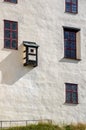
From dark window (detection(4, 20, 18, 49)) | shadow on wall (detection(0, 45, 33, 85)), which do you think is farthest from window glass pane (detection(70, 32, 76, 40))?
dark window (detection(4, 20, 18, 49))

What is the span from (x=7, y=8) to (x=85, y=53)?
6212 millimetres

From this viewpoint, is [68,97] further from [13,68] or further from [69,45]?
[13,68]

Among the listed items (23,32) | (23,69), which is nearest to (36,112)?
(23,69)

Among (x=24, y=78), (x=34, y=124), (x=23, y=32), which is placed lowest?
(x=34, y=124)

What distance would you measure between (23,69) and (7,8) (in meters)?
3.87

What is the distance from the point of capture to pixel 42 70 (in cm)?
3534

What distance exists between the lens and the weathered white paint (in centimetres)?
3394

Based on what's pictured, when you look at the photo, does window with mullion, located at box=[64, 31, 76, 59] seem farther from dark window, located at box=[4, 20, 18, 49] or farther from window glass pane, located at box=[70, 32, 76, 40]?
dark window, located at box=[4, 20, 18, 49]

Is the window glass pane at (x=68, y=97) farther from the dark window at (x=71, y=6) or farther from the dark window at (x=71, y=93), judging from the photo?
the dark window at (x=71, y=6)

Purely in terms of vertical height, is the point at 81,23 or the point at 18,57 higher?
the point at 81,23

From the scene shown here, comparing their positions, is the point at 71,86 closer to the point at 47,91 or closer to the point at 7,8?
the point at 47,91

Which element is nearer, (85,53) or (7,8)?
(7,8)

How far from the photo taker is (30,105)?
113 feet

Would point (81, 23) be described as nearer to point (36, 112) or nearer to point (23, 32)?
point (23, 32)
